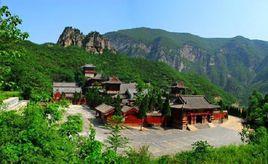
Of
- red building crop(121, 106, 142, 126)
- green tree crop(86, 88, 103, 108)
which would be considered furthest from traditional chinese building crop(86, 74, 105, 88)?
red building crop(121, 106, 142, 126)

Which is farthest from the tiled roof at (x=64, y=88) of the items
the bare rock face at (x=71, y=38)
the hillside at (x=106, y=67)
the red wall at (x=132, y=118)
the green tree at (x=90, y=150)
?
the bare rock face at (x=71, y=38)

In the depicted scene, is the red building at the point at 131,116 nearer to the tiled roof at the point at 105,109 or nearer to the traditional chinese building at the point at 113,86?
the tiled roof at the point at 105,109

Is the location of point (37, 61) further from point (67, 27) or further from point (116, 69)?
point (67, 27)

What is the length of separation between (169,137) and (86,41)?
90303 mm

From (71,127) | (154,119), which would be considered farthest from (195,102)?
(71,127)

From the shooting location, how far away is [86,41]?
121062mm

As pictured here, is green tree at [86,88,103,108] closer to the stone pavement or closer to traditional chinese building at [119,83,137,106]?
traditional chinese building at [119,83,137,106]

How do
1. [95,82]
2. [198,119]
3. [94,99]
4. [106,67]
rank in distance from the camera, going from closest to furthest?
[198,119], [94,99], [95,82], [106,67]

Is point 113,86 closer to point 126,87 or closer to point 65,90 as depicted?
point 126,87

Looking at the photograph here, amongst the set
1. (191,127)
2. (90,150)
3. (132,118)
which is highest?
(90,150)

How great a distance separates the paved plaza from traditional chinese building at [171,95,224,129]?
1.86m

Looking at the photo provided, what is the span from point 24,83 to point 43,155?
4741 cm

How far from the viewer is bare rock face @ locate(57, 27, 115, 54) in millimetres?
120319

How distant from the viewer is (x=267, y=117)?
2989 cm
